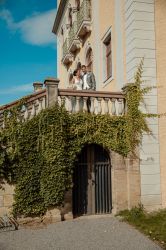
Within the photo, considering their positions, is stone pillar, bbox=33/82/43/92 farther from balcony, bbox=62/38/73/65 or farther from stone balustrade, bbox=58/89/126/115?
balcony, bbox=62/38/73/65

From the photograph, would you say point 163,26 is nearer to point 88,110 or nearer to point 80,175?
point 88,110

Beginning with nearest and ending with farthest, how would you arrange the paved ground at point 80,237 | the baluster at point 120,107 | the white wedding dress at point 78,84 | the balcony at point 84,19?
1. the paved ground at point 80,237
2. the baluster at point 120,107
3. the white wedding dress at point 78,84
4. the balcony at point 84,19

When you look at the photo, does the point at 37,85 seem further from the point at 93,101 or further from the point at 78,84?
the point at 93,101

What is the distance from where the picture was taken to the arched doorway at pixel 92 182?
10.7m

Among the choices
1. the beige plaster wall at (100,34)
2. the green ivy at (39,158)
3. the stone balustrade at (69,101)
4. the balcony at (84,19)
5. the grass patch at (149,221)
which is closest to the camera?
the grass patch at (149,221)

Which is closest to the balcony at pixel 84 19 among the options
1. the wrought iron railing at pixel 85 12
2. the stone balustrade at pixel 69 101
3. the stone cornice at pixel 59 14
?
the wrought iron railing at pixel 85 12

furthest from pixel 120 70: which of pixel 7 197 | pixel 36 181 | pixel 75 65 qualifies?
pixel 75 65

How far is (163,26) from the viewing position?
37.1 ft

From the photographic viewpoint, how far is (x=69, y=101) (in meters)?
10.3

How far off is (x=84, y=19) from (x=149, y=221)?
10260mm

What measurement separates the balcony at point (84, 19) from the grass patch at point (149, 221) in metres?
9.38

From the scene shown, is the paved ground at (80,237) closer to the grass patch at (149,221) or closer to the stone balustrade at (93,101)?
the grass patch at (149,221)

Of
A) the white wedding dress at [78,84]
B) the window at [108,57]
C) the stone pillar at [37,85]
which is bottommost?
the white wedding dress at [78,84]

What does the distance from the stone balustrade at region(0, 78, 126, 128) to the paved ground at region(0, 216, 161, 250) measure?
3.10 metres
